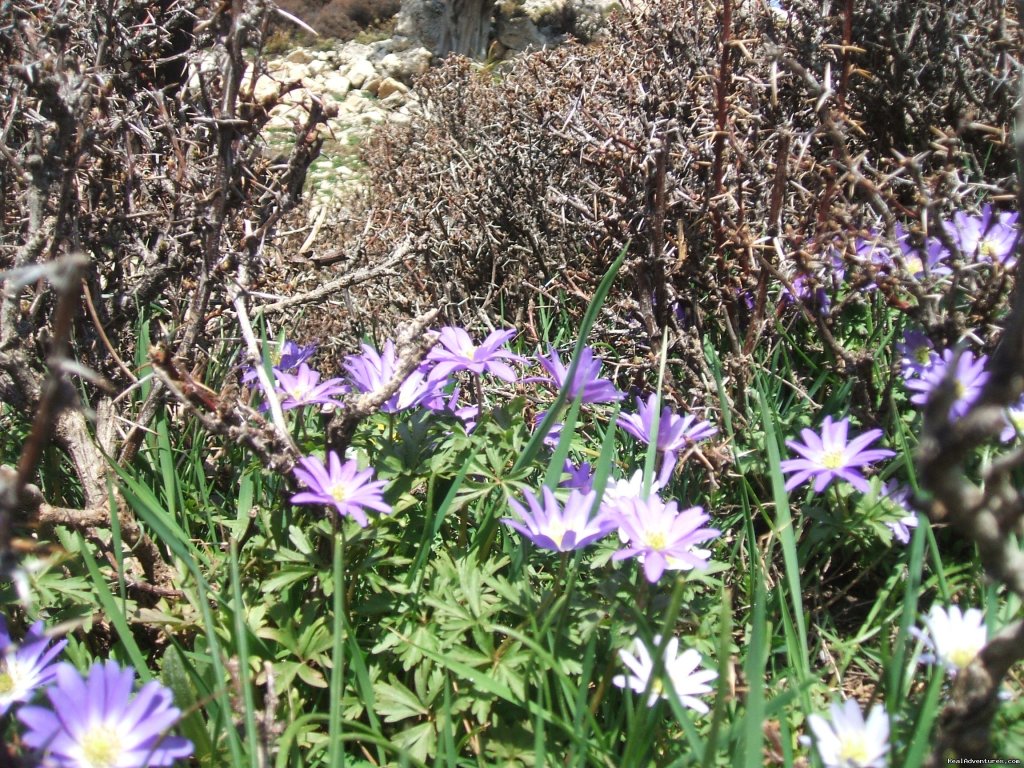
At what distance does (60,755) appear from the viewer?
3.10ft

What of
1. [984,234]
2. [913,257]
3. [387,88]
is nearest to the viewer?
[984,234]

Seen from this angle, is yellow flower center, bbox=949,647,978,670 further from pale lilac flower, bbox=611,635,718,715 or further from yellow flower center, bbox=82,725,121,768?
yellow flower center, bbox=82,725,121,768

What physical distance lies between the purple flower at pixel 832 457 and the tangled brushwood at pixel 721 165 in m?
0.32

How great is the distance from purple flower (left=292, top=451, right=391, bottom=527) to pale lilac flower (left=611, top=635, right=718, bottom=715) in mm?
430

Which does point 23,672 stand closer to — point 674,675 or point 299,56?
point 674,675

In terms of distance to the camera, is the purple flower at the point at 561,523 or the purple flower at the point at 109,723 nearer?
the purple flower at the point at 109,723

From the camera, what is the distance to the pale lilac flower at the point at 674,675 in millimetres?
1213

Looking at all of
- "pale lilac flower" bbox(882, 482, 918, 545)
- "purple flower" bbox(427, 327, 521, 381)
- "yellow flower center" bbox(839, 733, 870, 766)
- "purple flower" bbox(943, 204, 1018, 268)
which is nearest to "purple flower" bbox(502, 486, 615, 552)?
"purple flower" bbox(427, 327, 521, 381)

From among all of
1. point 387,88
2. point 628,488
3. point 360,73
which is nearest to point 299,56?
point 360,73

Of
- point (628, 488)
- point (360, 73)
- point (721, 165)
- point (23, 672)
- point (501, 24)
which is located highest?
point (501, 24)

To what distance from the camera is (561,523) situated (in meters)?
1.33

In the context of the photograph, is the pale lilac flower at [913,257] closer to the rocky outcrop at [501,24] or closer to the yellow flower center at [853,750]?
the yellow flower center at [853,750]

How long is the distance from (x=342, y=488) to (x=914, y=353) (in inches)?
46.1

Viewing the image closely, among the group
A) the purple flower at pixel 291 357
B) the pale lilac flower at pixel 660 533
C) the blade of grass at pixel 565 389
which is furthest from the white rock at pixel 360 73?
the pale lilac flower at pixel 660 533
